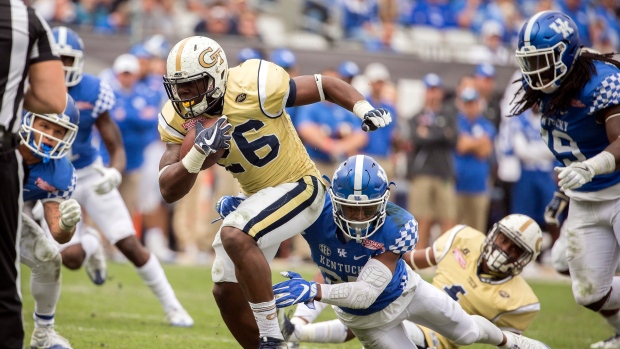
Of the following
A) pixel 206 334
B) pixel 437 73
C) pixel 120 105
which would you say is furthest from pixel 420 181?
pixel 206 334

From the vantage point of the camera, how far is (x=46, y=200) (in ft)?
17.6

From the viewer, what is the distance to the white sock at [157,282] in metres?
6.57

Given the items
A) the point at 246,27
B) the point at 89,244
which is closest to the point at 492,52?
the point at 246,27

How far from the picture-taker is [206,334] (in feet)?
20.3

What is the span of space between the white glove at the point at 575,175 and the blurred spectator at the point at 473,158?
5.78 metres

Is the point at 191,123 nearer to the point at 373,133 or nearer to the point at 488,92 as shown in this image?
the point at 373,133

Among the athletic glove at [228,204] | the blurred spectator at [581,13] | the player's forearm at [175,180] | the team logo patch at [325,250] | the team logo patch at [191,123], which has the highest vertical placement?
the team logo patch at [191,123]

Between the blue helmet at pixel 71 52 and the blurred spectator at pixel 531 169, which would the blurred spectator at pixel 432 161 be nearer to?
the blurred spectator at pixel 531 169

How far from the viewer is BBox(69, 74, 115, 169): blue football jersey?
6559 millimetres

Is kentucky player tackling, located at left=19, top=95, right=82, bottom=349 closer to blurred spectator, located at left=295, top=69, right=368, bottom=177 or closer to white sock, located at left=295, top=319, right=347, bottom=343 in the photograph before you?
white sock, located at left=295, top=319, right=347, bottom=343

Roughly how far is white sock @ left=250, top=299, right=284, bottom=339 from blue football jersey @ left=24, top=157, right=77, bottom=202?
170cm

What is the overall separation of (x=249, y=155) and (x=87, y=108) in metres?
2.42

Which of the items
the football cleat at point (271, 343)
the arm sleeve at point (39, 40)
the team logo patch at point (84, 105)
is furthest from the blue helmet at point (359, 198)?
the team logo patch at point (84, 105)

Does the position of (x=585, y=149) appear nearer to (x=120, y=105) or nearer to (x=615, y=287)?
(x=615, y=287)
